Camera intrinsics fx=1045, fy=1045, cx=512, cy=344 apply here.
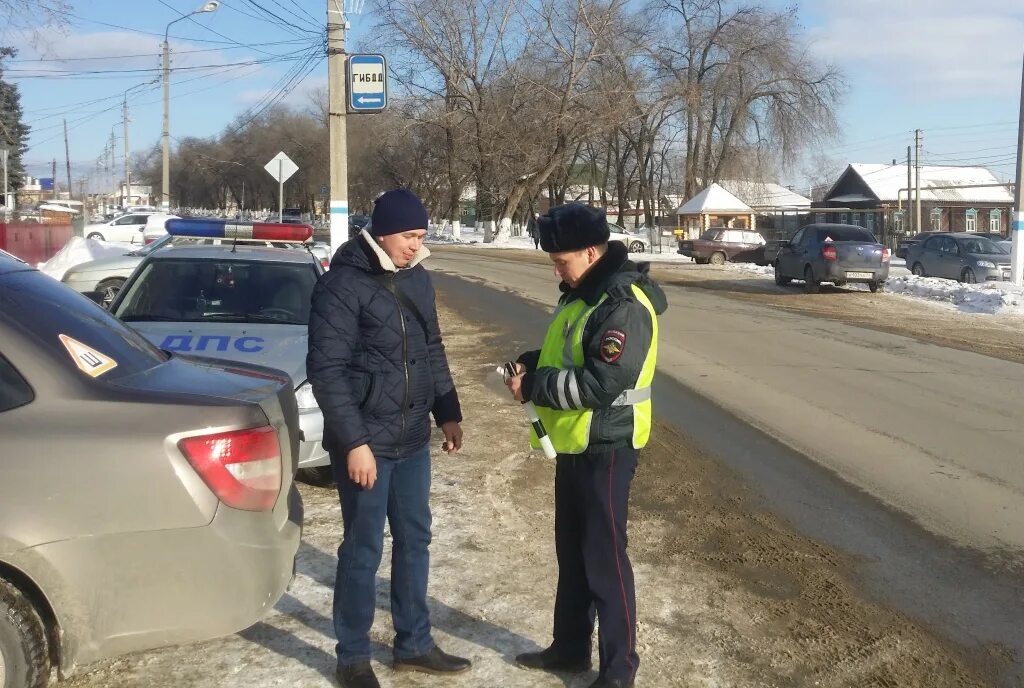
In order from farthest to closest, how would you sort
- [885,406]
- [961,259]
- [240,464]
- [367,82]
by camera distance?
1. [961,259]
2. [367,82]
3. [885,406]
4. [240,464]

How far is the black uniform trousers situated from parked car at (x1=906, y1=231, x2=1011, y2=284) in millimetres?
23910

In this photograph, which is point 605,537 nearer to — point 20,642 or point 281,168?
point 20,642

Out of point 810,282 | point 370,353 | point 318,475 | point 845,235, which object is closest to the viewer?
point 370,353

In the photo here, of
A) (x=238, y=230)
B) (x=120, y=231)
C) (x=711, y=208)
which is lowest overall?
(x=238, y=230)

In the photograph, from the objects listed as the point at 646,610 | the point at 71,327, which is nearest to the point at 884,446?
the point at 646,610

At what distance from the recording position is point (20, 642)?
10.3 feet

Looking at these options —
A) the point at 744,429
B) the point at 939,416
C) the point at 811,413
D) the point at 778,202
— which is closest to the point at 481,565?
the point at 744,429

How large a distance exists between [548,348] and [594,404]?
336 mm

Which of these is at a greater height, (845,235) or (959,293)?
(845,235)

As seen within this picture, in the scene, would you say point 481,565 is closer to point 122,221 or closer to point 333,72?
point 333,72

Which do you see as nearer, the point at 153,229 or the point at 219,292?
the point at 219,292

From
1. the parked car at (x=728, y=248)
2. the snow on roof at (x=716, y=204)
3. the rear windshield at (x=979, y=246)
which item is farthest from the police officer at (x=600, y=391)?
the snow on roof at (x=716, y=204)

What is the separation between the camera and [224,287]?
7.47 metres

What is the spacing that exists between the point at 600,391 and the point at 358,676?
1.36m
